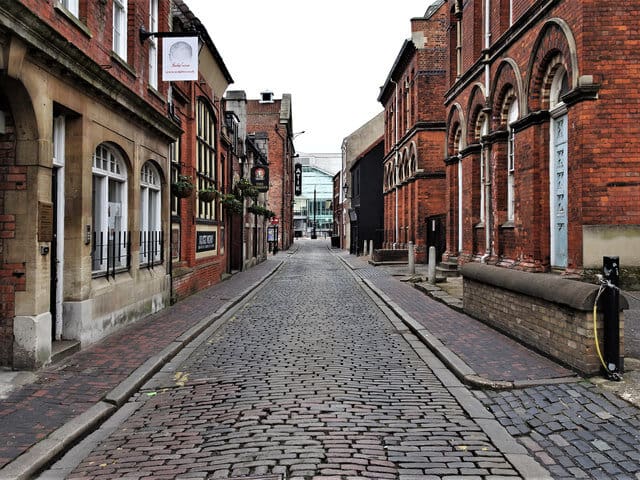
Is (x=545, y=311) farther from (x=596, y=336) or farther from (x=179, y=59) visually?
(x=179, y=59)

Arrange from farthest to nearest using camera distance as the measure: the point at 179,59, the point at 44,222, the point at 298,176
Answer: the point at 298,176, the point at 179,59, the point at 44,222

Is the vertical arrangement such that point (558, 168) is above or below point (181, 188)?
above

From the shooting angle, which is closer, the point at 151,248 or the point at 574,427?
the point at 574,427

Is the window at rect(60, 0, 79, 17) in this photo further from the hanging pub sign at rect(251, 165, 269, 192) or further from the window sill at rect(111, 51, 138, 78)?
the hanging pub sign at rect(251, 165, 269, 192)

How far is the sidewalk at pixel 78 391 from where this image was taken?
448 centimetres

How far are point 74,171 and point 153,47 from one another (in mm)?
5080

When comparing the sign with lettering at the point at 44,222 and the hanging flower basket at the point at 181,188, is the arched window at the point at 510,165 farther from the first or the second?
the sign with lettering at the point at 44,222

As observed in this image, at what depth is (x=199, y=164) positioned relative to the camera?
16922mm

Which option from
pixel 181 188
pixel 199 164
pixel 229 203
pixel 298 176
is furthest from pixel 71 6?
pixel 298 176

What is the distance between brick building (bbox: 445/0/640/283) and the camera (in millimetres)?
10336

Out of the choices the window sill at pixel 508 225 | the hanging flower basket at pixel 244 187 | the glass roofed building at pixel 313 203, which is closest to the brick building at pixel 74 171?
the window sill at pixel 508 225

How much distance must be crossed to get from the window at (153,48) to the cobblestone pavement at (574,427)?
9.43 metres

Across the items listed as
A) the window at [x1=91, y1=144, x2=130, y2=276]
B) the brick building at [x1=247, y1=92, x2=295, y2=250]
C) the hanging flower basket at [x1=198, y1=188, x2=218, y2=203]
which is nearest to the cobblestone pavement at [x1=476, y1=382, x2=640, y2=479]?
the window at [x1=91, y1=144, x2=130, y2=276]

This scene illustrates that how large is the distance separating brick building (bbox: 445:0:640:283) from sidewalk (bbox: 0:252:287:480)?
24.7 ft
